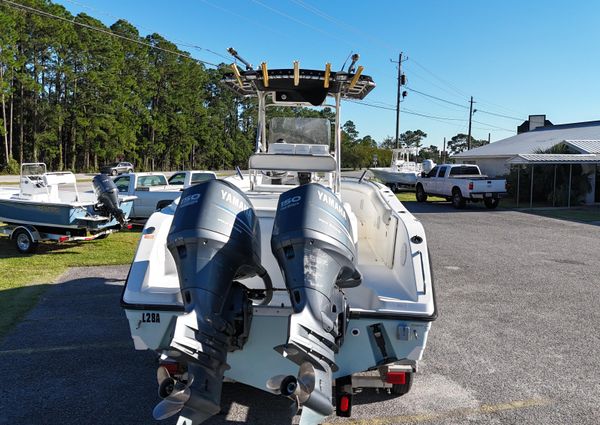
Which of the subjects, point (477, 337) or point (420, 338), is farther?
point (477, 337)

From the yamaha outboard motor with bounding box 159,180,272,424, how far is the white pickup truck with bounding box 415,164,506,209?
19438 mm

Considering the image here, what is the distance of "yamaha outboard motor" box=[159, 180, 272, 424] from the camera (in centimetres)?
273

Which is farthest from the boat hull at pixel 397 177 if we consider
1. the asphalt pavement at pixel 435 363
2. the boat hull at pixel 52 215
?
the boat hull at pixel 52 215

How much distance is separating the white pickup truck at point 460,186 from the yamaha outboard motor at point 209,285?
19438mm

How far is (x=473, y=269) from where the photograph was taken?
9.47 metres

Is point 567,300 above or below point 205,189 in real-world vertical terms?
below

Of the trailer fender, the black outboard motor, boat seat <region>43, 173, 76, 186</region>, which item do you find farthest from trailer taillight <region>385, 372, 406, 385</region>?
boat seat <region>43, 173, 76, 186</region>

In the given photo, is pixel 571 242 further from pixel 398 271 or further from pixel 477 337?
pixel 398 271

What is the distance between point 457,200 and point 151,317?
20.5 metres

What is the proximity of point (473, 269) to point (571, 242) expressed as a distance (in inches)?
Result: 201

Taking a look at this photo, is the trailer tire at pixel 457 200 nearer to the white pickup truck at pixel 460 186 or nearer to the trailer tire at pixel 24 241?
the white pickup truck at pixel 460 186

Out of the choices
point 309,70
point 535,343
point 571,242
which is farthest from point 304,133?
point 571,242

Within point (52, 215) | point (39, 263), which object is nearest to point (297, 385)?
point (39, 263)

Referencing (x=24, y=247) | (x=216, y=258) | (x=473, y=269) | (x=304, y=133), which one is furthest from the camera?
(x=24, y=247)
